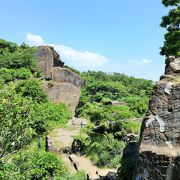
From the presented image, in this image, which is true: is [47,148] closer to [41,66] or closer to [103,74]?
[41,66]

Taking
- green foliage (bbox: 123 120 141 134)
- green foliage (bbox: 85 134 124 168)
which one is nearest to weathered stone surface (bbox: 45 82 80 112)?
green foliage (bbox: 85 134 124 168)

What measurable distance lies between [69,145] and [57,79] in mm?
9919

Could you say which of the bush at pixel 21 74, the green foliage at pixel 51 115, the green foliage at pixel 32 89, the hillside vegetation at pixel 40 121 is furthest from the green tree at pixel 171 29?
the bush at pixel 21 74

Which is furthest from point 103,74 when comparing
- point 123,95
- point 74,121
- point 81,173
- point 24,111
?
point 24,111

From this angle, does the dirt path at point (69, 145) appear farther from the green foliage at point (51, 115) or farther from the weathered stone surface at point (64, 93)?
the weathered stone surface at point (64, 93)

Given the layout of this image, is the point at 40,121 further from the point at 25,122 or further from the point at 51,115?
the point at 25,122

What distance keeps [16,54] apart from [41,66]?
2468 mm

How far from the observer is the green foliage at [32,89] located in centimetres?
2501

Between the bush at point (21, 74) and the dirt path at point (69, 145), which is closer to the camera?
the dirt path at point (69, 145)

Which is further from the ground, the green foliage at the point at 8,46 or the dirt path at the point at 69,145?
the green foliage at the point at 8,46

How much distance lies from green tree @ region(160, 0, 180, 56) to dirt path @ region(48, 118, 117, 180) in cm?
626

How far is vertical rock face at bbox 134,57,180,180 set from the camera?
5.64 metres

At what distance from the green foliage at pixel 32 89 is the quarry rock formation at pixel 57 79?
88 cm

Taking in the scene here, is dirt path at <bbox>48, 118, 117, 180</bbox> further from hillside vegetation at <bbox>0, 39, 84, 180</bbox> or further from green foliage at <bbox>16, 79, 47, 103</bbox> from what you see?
green foliage at <bbox>16, 79, 47, 103</bbox>
